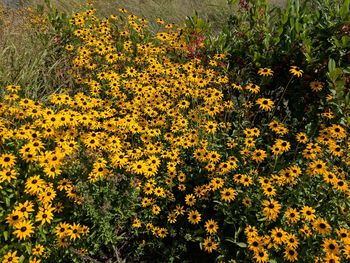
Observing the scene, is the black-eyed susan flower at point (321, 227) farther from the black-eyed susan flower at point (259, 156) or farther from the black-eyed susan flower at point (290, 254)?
the black-eyed susan flower at point (259, 156)

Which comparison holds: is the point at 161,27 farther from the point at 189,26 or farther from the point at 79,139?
the point at 79,139

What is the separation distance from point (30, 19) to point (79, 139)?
4.69m

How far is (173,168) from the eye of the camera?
392 centimetres

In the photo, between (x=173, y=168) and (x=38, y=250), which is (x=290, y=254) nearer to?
(x=173, y=168)

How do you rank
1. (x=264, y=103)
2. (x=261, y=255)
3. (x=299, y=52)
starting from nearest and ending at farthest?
(x=261, y=255), (x=264, y=103), (x=299, y=52)

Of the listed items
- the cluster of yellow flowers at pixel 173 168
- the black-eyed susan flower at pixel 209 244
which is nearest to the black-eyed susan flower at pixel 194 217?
the cluster of yellow flowers at pixel 173 168

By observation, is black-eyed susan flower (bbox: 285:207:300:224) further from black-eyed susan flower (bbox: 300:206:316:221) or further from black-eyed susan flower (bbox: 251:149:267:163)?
black-eyed susan flower (bbox: 251:149:267:163)

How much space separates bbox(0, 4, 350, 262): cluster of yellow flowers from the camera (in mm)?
3328

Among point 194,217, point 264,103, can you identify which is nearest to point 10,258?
point 194,217

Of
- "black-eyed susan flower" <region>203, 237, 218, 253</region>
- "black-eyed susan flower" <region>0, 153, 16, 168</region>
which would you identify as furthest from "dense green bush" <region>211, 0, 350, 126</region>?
"black-eyed susan flower" <region>0, 153, 16, 168</region>

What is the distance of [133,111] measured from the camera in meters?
4.67

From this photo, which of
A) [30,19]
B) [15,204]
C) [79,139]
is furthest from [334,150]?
[30,19]

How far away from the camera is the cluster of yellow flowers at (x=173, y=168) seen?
3328mm

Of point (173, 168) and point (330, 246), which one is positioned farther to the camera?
point (173, 168)
